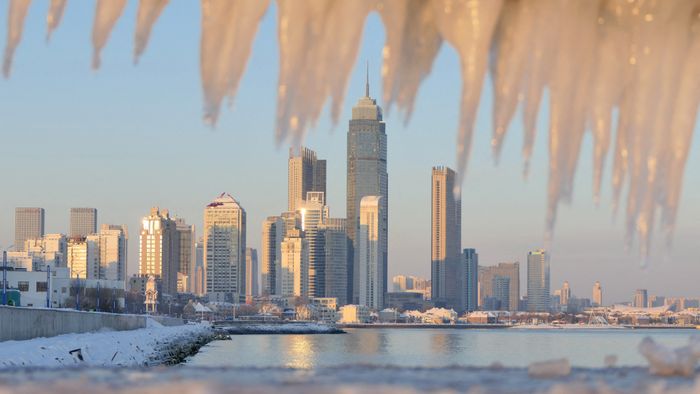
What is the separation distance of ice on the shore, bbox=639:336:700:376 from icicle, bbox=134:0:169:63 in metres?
2.68

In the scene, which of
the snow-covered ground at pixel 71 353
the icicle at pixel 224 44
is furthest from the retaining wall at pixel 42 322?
the icicle at pixel 224 44

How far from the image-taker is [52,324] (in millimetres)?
38219

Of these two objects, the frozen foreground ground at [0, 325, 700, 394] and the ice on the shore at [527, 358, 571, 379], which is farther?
the ice on the shore at [527, 358, 571, 379]

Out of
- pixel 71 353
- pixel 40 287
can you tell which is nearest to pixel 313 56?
pixel 71 353

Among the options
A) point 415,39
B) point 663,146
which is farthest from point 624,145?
point 415,39

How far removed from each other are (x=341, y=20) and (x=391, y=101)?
0.48 meters

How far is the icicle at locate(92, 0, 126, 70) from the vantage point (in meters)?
5.12

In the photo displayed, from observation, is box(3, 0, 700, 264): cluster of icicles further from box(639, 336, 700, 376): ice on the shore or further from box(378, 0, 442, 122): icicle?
box(639, 336, 700, 376): ice on the shore

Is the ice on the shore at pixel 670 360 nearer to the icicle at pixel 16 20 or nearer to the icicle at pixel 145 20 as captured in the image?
the icicle at pixel 145 20

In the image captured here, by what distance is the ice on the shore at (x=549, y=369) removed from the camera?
4.48 meters

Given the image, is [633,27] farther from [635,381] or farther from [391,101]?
[635,381]

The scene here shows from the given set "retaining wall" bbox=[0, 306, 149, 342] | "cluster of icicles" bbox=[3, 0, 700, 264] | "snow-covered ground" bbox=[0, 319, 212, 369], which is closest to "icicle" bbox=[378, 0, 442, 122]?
"cluster of icicles" bbox=[3, 0, 700, 264]

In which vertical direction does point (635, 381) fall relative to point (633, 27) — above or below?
below

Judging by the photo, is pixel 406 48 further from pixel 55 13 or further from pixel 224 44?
pixel 55 13
